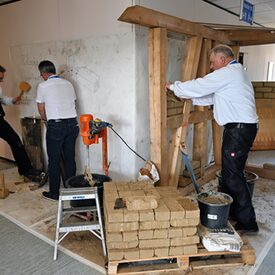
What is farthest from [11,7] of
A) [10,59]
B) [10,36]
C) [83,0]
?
[83,0]

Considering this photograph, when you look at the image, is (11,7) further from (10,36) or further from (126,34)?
(126,34)

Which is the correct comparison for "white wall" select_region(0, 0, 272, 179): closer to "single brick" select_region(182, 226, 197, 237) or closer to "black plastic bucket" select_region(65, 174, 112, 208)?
"black plastic bucket" select_region(65, 174, 112, 208)

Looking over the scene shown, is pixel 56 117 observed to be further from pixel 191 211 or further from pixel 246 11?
pixel 246 11

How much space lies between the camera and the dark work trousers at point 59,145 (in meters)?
3.15

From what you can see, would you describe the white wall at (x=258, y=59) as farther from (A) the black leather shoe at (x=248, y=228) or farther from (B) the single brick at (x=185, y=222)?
(B) the single brick at (x=185, y=222)

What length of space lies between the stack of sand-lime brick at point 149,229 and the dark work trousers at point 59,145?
1.32 m

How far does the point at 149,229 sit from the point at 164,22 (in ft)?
5.90

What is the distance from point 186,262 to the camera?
2.10 meters

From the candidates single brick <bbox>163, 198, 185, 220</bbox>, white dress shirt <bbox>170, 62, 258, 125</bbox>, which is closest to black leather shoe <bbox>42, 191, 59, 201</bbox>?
single brick <bbox>163, 198, 185, 220</bbox>

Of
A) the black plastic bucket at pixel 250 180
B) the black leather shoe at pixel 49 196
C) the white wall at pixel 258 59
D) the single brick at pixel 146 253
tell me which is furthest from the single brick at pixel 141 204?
the white wall at pixel 258 59

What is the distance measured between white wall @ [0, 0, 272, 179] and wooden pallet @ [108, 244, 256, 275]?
46.5 inches

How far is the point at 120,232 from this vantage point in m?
2.03

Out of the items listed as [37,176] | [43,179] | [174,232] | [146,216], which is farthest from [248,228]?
[37,176]

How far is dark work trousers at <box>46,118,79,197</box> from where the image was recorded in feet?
10.3
